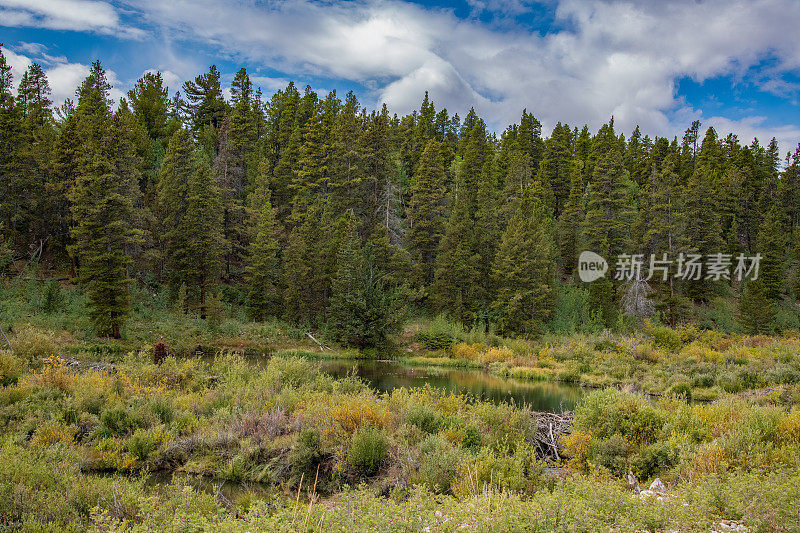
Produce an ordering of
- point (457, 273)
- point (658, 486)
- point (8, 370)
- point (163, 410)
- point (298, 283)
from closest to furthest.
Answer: point (658, 486)
point (163, 410)
point (8, 370)
point (298, 283)
point (457, 273)

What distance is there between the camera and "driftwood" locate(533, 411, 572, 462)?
1218 cm

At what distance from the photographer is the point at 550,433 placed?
502 inches

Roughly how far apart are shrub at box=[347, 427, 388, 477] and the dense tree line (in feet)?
76.0

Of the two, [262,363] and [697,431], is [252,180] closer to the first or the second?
[262,363]

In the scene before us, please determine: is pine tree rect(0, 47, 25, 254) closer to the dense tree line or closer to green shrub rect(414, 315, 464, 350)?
the dense tree line

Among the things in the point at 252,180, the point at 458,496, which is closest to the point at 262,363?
the point at 458,496

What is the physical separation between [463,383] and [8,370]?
1947cm

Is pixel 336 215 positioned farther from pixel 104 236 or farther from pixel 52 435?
pixel 52 435

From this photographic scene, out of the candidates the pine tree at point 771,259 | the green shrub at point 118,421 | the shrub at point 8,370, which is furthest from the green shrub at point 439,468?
the pine tree at point 771,259

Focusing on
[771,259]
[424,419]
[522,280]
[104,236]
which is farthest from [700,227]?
[104,236]

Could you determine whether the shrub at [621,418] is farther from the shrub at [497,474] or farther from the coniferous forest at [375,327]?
the shrub at [497,474]

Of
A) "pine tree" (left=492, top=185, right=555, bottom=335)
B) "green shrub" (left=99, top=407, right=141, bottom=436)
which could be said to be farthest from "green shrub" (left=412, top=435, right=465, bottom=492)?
"pine tree" (left=492, top=185, right=555, bottom=335)

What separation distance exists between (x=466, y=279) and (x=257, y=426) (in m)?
30.9

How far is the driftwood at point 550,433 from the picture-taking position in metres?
12.2
